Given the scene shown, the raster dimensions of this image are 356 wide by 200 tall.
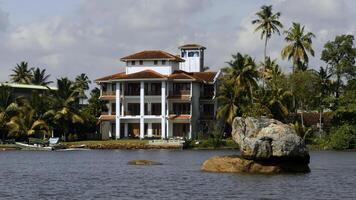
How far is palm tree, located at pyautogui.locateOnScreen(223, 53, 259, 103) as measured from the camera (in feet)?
346

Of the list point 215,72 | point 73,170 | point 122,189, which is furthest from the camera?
point 215,72

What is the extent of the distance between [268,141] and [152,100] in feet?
207

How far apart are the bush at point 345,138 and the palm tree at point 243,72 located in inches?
546

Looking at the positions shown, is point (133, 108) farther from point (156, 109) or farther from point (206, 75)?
point (206, 75)

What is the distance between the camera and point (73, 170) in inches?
2318

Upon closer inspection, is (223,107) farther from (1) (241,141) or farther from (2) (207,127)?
(1) (241,141)

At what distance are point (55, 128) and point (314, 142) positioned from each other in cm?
3632

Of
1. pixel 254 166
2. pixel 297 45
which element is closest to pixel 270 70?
pixel 297 45

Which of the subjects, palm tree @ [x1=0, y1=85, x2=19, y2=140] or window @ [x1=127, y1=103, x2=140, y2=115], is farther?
window @ [x1=127, y1=103, x2=140, y2=115]

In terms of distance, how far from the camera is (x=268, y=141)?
4959 cm

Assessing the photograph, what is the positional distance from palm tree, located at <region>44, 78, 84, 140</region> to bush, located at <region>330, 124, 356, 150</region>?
116 feet

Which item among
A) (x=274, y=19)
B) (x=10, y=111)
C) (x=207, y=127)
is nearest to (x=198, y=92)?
(x=207, y=127)

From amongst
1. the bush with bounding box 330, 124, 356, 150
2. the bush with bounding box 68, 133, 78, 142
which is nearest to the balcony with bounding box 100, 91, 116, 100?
the bush with bounding box 68, 133, 78, 142

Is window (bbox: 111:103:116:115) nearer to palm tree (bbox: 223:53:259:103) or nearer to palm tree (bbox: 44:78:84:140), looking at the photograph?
palm tree (bbox: 44:78:84:140)
